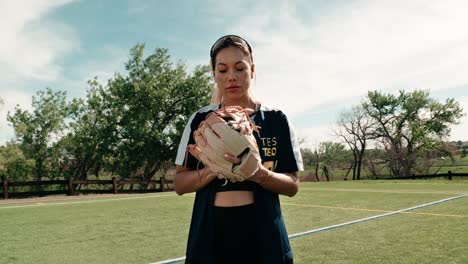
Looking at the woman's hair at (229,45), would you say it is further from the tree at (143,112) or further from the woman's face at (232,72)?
the tree at (143,112)

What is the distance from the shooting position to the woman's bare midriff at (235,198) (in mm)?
1844

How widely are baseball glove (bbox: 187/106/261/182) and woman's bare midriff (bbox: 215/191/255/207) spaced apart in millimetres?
160

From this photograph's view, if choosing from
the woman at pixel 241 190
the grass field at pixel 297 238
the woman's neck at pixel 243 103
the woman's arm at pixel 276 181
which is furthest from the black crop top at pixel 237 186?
the grass field at pixel 297 238

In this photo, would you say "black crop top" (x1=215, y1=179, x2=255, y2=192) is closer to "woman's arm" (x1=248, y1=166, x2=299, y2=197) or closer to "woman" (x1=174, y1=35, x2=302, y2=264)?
"woman" (x1=174, y1=35, x2=302, y2=264)

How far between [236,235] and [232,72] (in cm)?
87

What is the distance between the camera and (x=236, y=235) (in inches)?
71.1

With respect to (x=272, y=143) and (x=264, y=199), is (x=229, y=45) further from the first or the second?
(x=264, y=199)

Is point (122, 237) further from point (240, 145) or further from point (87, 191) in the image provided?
point (87, 191)

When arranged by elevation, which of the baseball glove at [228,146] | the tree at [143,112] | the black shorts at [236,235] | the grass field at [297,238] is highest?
the tree at [143,112]

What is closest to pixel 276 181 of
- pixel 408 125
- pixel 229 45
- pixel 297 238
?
pixel 229 45

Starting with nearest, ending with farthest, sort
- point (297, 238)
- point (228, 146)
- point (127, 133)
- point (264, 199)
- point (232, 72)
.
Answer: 1. point (228, 146)
2. point (264, 199)
3. point (232, 72)
4. point (297, 238)
5. point (127, 133)

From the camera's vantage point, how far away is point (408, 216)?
812cm

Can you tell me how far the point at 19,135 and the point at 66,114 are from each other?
5086 mm

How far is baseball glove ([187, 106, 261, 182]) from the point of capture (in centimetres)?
165
